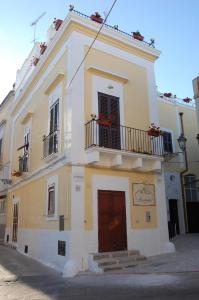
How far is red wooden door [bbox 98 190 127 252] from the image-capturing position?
10.2 meters

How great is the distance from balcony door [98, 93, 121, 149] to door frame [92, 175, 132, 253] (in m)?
1.21

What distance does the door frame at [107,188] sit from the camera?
9938mm

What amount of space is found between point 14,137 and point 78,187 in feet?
32.2

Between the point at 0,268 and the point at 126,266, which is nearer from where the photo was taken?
the point at 126,266

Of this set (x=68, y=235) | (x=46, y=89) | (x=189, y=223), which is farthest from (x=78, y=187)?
(x=189, y=223)

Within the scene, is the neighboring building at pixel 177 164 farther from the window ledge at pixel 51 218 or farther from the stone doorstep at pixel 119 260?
the window ledge at pixel 51 218

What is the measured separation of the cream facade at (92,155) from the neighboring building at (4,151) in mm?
4982

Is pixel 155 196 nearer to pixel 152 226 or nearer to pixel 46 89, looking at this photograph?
pixel 152 226

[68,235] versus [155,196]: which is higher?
[155,196]

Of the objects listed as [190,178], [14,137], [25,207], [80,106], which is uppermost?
[14,137]

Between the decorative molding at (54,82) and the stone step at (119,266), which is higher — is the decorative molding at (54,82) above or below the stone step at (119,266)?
above

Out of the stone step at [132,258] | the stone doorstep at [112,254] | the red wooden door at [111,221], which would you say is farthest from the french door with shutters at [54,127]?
the stone step at [132,258]

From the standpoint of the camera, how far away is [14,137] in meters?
18.4

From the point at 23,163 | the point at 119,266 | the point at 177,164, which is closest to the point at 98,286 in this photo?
the point at 119,266
